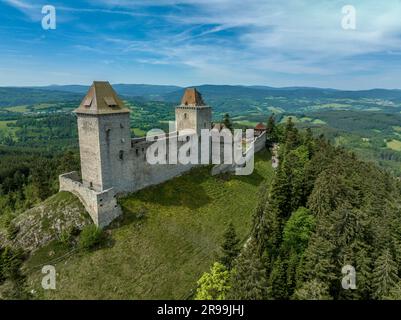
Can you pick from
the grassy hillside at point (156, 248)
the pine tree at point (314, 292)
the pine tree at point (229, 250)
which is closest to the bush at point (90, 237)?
the grassy hillside at point (156, 248)

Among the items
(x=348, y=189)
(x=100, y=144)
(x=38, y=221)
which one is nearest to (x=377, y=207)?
(x=348, y=189)

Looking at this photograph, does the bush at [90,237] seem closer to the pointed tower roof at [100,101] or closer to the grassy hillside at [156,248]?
the grassy hillside at [156,248]

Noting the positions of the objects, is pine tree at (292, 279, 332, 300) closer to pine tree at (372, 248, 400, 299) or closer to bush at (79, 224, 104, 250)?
pine tree at (372, 248, 400, 299)

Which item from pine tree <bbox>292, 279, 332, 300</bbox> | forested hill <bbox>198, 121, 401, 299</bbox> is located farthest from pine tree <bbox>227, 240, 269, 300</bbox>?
pine tree <bbox>292, 279, 332, 300</bbox>

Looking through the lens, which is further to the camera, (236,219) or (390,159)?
(390,159)

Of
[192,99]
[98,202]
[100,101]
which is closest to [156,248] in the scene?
[98,202]
